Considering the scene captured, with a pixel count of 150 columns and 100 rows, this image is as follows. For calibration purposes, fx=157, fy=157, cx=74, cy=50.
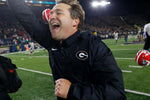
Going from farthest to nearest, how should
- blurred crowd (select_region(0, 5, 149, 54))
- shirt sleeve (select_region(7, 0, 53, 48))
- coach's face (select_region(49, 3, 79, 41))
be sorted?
blurred crowd (select_region(0, 5, 149, 54)), shirt sleeve (select_region(7, 0, 53, 48)), coach's face (select_region(49, 3, 79, 41))

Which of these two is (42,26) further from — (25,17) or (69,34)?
(69,34)

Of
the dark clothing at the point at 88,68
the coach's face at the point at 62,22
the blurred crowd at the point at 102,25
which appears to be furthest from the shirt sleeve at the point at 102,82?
the blurred crowd at the point at 102,25

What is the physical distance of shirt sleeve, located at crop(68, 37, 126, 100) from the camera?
1047mm

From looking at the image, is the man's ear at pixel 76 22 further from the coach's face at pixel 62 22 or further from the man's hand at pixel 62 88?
the man's hand at pixel 62 88

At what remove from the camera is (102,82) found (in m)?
1.12

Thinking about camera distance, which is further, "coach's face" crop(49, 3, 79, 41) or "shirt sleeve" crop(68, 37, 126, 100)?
"coach's face" crop(49, 3, 79, 41)

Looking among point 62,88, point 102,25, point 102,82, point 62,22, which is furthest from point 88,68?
point 102,25

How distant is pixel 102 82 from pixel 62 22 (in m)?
0.58

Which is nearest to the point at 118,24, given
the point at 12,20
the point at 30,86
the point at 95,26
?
the point at 95,26

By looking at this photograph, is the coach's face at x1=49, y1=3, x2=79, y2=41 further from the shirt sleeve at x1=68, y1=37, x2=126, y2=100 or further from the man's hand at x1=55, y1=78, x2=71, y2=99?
the man's hand at x1=55, y1=78, x2=71, y2=99

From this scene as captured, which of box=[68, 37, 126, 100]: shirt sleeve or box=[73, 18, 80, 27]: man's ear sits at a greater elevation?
box=[73, 18, 80, 27]: man's ear

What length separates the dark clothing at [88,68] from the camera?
1.06 m

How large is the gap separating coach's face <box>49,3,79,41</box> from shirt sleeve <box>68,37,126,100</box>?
0.28 m

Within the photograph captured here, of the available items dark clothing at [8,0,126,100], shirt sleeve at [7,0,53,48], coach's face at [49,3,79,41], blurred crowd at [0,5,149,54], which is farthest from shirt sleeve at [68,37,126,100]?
blurred crowd at [0,5,149,54]
